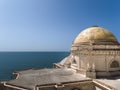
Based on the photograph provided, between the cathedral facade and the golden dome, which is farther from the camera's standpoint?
the golden dome

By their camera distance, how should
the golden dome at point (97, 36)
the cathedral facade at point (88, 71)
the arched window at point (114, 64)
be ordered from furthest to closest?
the golden dome at point (97, 36)
the arched window at point (114, 64)
the cathedral facade at point (88, 71)

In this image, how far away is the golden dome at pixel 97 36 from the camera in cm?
2439

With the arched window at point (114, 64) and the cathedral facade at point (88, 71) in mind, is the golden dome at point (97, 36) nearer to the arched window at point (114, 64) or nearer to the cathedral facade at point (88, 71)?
the cathedral facade at point (88, 71)

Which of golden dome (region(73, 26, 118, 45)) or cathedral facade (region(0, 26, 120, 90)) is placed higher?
golden dome (region(73, 26, 118, 45))

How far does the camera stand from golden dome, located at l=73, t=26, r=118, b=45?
24.4 meters

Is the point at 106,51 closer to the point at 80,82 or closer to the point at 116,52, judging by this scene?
the point at 116,52

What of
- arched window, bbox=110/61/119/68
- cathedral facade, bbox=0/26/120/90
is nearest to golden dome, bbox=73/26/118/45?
cathedral facade, bbox=0/26/120/90

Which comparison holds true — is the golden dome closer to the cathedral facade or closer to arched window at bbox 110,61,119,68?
the cathedral facade

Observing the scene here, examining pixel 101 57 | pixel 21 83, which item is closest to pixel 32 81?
pixel 21 83

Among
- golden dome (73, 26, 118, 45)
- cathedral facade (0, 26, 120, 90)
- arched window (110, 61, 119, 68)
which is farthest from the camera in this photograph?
golden dome (73, 26, 118, 45)

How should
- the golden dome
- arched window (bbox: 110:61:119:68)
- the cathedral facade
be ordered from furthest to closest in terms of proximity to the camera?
the golden dome < arched window (bbox: 110:61:119:68) < the cathedral facade

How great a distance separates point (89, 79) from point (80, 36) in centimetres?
790

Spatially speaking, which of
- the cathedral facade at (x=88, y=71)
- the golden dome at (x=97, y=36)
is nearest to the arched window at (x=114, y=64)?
the cathedral facade at (x=88, y=71)

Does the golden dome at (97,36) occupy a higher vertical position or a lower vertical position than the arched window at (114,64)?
higher
